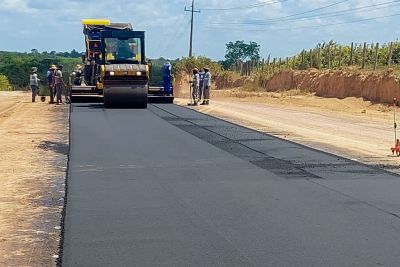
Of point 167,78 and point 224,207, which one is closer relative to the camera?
point 224,207

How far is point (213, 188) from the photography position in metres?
10.5

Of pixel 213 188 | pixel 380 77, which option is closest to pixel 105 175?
pixel 213 188

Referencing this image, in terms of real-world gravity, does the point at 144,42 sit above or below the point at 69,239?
above

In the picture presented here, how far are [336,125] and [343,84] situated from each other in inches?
670

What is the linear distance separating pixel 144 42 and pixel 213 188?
1982 cm

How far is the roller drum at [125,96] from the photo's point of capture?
27812 millimetres

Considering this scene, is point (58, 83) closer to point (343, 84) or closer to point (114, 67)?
point (114, 67)

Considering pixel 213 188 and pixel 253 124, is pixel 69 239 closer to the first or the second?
pixel 213 188

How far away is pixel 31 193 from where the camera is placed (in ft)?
34.1

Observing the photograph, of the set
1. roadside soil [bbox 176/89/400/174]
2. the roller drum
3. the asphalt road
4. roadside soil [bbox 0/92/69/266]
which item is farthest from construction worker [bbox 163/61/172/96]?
the asphalt road

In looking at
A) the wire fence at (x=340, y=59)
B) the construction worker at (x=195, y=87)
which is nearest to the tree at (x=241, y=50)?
the wire fence at (x=340, y=59)

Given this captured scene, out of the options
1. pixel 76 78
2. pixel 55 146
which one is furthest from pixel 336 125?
pixel 76 78

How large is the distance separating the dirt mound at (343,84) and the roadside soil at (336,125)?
A: 73 cm

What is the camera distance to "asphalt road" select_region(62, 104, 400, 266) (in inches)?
273
